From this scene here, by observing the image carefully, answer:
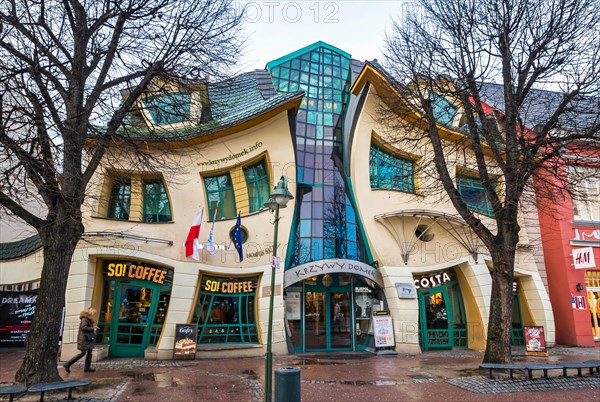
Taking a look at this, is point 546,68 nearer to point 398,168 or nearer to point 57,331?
point 398,168

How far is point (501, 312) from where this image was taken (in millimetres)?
10430

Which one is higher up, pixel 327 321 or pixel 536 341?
pixel 327 321

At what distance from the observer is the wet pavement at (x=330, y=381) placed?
8.08 meters

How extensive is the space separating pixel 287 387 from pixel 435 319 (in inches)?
429

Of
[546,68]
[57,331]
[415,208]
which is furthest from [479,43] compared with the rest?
[57,331]

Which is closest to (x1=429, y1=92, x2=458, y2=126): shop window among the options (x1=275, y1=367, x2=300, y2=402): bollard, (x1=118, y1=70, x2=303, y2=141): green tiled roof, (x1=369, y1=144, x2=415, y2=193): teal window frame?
(x1=369, y1=144, x2=415, y2=193): teal window frame

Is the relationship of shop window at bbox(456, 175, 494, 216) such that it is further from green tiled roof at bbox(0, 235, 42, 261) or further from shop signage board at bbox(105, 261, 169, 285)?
green tiled roof at bbox(0, 235, 42, 261)

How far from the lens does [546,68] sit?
10.7 m

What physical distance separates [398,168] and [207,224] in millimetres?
7796

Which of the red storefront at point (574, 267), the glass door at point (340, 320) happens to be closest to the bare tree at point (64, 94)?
the glass door at point (340, 320)

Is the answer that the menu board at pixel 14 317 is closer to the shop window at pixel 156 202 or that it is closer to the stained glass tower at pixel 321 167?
the shop window at pixel 156 202

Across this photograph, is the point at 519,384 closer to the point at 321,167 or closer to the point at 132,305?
the point at 321,167

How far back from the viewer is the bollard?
6340 millimetres

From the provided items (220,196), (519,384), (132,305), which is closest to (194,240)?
(220,196)
